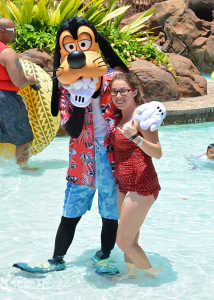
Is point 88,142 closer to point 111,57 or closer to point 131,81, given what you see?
point 131,81

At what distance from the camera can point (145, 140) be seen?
313 centimetres

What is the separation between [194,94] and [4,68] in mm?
6880

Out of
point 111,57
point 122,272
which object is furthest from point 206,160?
point 111,57

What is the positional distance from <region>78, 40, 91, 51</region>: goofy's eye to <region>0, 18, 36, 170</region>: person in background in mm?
2284

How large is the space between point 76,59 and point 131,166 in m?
0.78

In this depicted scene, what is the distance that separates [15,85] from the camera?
571 cm

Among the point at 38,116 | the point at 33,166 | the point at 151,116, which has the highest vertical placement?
the point at 151,116

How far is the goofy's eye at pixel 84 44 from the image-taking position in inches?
132

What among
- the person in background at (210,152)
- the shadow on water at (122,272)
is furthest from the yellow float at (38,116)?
the shadow on water at (122,272)

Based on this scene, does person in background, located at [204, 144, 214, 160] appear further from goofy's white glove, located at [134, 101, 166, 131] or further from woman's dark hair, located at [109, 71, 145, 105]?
goofy's white glove, located at [134, 101, 166, 131]

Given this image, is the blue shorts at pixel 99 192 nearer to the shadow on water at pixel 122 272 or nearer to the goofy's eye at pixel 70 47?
the shadow on water at pixel 122 272

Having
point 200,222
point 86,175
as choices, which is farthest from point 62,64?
point 200,222

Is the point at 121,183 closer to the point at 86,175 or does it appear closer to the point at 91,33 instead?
the point at 86,175

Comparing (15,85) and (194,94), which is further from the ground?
(15,85)
